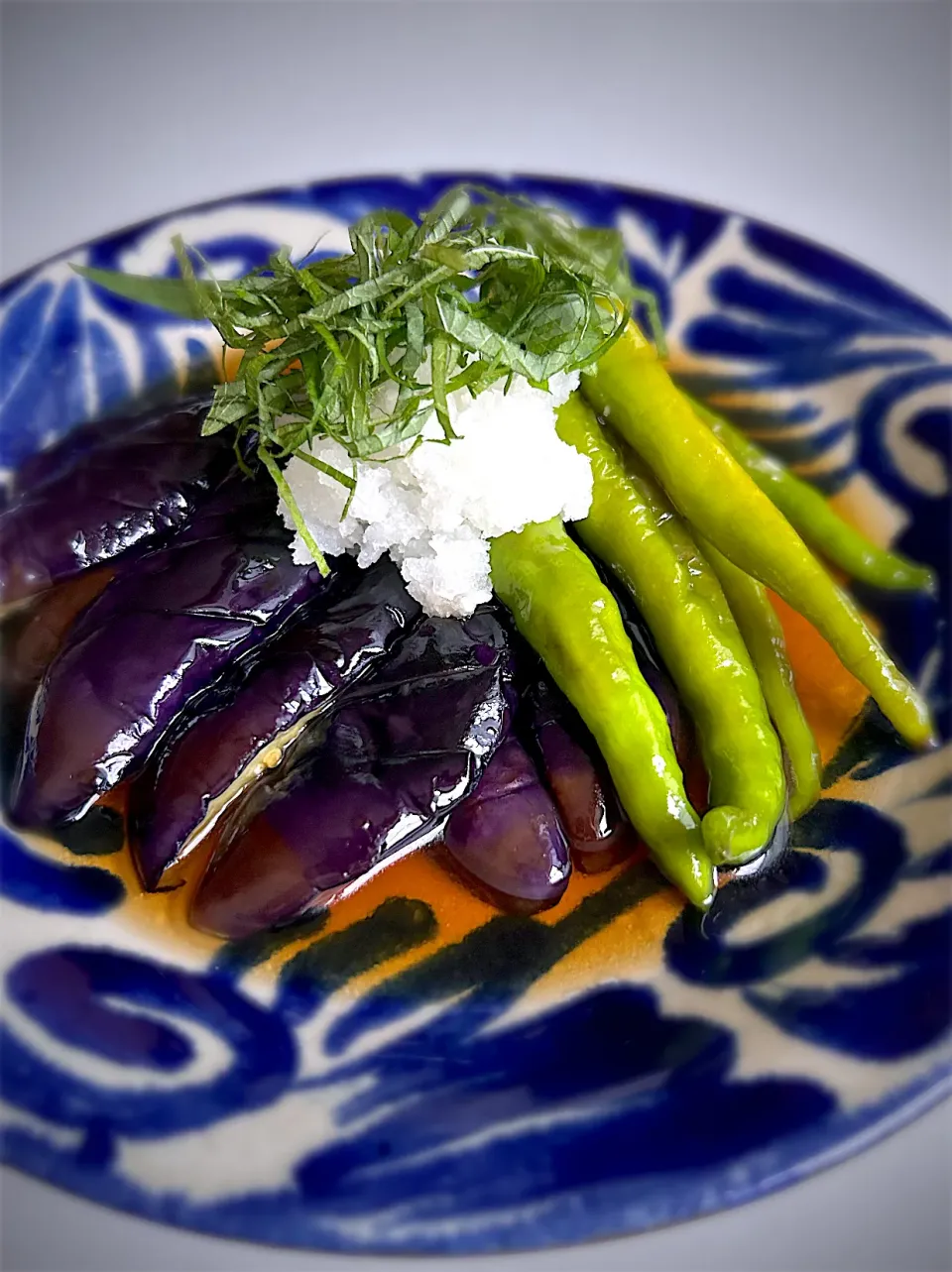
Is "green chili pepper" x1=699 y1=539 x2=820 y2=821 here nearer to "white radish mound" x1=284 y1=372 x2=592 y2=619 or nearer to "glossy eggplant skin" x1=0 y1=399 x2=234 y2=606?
"white radish mound" x1=284 y1=372 x2=592 y2=619

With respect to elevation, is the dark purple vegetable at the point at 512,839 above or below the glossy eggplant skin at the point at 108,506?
below

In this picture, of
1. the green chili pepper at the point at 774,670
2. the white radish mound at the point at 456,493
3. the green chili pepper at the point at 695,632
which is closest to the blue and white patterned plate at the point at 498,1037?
the green chili pepper at the point at 774,670

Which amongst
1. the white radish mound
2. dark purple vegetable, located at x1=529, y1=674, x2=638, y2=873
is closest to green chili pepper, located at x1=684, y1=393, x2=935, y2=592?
the white radish mound

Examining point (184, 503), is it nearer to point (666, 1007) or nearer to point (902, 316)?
point (666, 1007)

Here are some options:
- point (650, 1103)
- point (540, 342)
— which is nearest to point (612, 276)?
point (540, 342)

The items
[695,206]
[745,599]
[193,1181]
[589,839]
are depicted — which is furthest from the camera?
[695,206]

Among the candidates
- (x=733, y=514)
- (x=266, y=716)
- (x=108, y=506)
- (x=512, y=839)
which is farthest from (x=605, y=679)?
(x=108, y=506)

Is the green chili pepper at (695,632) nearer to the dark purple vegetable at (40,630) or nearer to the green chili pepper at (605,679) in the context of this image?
the green chili pepper at (605,679)
